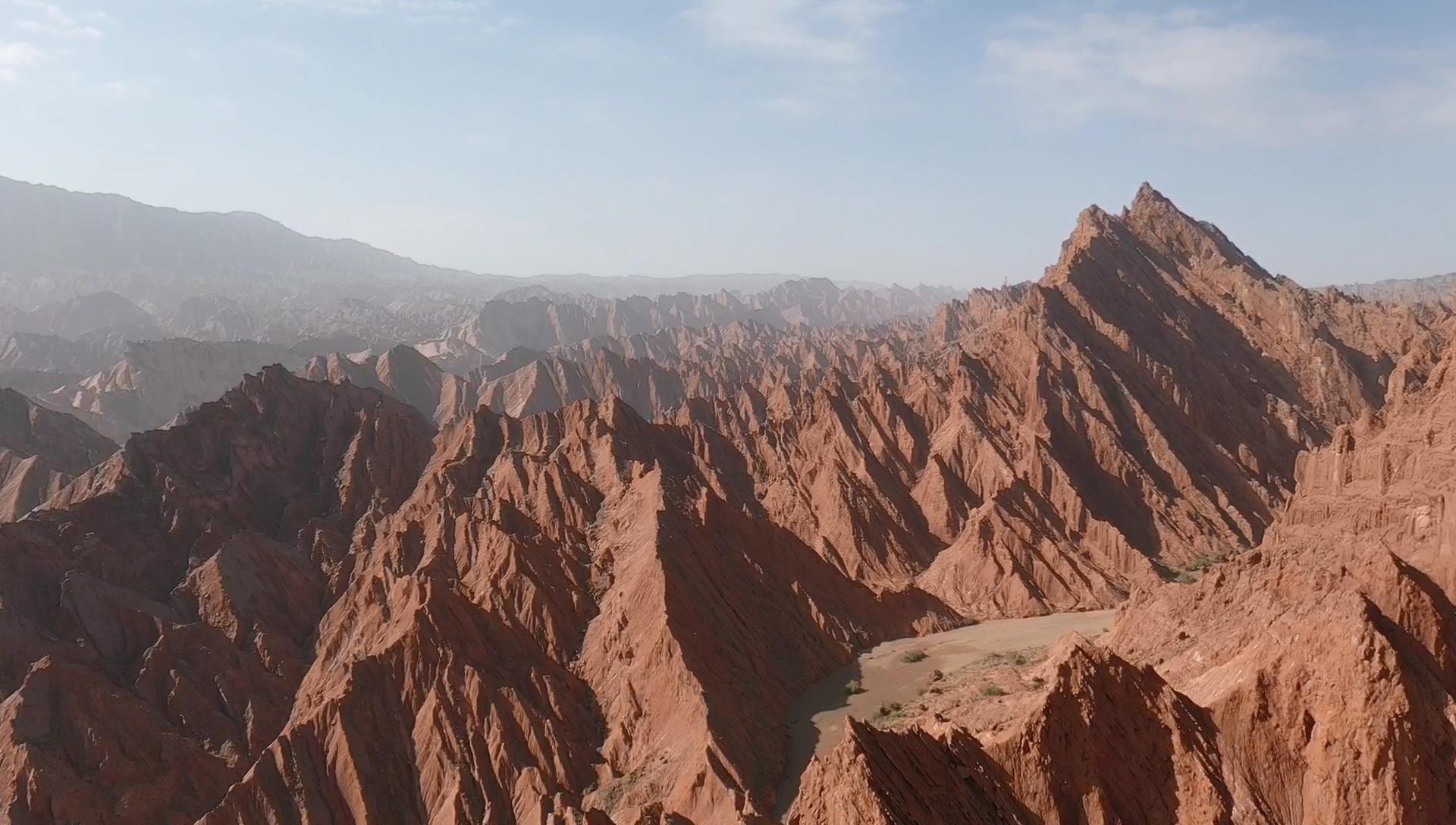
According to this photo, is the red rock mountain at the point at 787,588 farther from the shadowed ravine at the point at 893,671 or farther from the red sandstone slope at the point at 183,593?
the shadowed ravine at the point at 893,671

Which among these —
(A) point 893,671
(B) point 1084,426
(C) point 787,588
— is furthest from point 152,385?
(A) point 893,671

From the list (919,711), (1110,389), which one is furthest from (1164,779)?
(1110,389)

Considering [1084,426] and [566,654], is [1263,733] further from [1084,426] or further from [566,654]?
[1084,426]

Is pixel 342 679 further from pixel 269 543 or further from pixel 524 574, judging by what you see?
pixel 269 543

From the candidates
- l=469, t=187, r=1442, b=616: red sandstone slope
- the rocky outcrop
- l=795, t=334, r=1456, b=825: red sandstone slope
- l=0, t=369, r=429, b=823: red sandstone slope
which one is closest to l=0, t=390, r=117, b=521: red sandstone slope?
l=0, t=369, r=429, b=823: red sandstone slope

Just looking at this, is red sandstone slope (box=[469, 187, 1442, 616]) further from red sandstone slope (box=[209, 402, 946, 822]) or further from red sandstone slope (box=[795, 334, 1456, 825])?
red sandstone slope (box=[795, 334, 1456, 825])

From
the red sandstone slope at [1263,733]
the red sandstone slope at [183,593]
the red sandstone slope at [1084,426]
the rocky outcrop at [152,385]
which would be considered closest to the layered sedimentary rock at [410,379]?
the rocky outcrop at [152,385]
